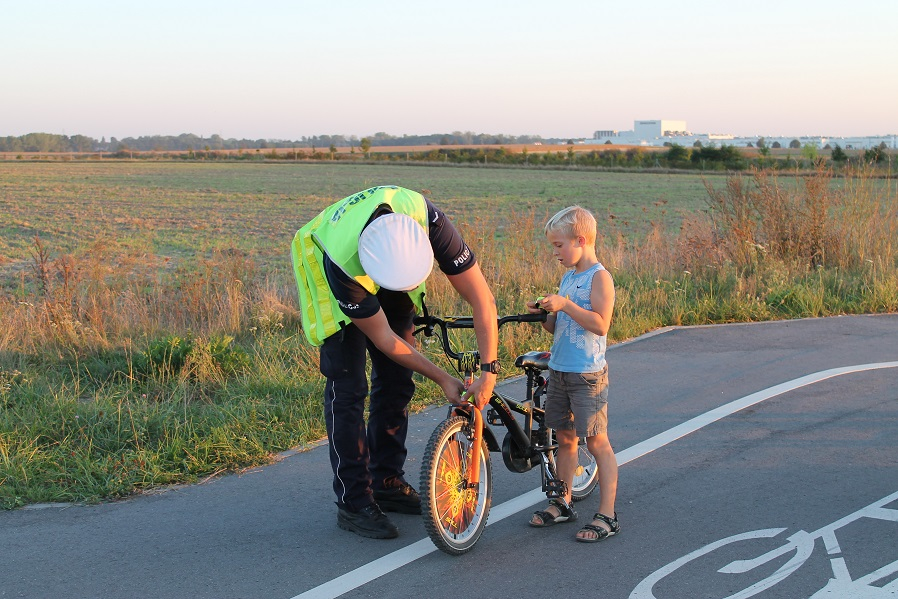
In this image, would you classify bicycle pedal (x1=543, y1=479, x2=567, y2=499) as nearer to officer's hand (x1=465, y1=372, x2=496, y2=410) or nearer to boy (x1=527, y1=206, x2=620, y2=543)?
boy (x1=527, y1=206, x2=620, y2=543)

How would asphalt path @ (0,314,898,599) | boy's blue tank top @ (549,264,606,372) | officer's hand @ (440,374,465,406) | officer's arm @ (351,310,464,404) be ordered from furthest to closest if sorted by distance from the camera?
boy's blue tank top @ (549,264,606,372), officer's hand @ (440,374,465,406), officer's arm @ (351,310,464,404), asphalt path @ (0,314,898,599)

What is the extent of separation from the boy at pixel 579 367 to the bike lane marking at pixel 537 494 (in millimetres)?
317

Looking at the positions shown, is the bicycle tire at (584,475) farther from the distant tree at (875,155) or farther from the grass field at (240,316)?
the distant tree at (875,155)

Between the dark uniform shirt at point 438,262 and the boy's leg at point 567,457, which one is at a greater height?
the dark uniform shirt at point 438,262

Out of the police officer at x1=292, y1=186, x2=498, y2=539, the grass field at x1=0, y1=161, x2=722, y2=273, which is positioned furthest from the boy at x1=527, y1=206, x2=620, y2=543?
the grass field at x1=0, y1=161, x2=722, y2=273

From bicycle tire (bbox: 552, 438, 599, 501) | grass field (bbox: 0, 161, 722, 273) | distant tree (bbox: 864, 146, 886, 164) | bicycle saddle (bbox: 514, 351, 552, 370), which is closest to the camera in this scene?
bicycle saddle (bbox: 514, 351, 552, 370)

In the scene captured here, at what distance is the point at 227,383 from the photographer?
23.0 feet

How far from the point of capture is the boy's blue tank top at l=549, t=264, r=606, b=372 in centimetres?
429

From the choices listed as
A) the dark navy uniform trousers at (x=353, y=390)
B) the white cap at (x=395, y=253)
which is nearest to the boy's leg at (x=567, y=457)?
the dark navy uniform trousers at (x=353, y=390)

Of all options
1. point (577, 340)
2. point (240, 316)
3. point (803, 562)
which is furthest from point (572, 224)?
point (240, 316)

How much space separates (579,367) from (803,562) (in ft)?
4.30

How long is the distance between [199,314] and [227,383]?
100 inches

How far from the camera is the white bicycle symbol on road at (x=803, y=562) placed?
3678 millimetres

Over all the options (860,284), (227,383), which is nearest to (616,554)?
(227,383)
